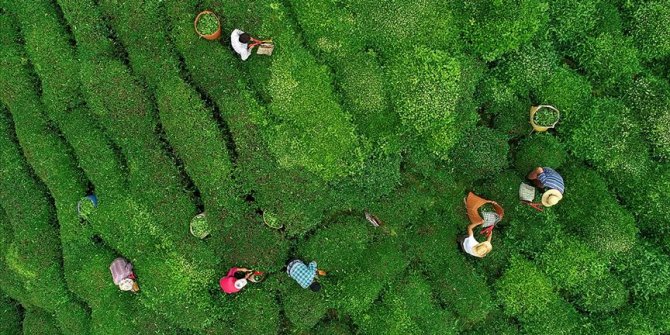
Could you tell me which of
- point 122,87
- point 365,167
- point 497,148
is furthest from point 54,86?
point 497,148

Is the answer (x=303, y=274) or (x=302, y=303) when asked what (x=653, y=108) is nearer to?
(x=303, y=274)

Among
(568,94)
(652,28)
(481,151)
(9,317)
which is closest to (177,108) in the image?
(481,151)

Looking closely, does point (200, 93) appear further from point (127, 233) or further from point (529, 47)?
point (529, 47)

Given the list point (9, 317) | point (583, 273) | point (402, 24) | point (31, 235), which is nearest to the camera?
point (402, 24)

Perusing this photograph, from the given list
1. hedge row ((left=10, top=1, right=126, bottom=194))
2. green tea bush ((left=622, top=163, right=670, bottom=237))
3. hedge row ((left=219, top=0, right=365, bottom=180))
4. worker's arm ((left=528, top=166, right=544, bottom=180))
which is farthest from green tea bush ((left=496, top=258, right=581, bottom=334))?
hedge row ((left=10, top=1, right=126, bottom=194))

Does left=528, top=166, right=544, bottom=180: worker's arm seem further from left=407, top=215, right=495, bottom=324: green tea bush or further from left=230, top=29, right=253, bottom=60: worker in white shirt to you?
left=230, top=29, right=253, bottom=60: worker in white shirt
